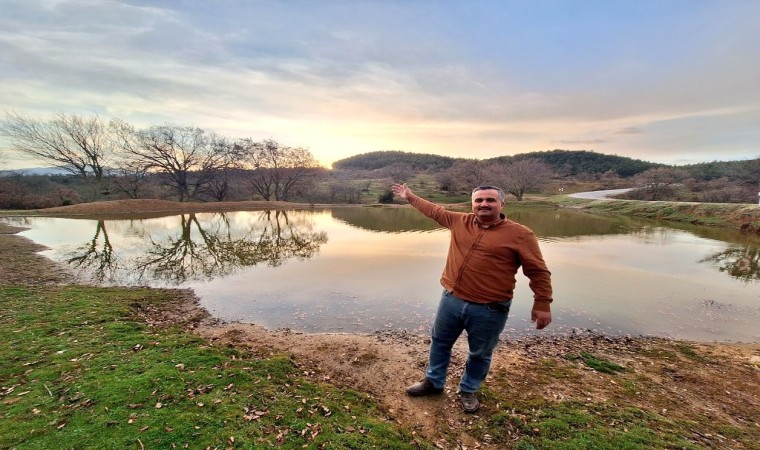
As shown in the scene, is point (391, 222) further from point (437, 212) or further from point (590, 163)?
point (590, 163)

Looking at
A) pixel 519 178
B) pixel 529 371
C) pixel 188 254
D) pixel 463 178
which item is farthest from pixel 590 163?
pixel 529 371

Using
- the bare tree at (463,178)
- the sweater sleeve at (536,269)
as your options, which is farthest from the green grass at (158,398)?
the bare tree at (463,178)

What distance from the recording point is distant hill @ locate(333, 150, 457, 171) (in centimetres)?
14038

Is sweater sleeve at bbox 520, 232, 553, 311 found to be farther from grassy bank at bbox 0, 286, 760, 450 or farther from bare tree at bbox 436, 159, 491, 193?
bare tree at bbox 436, 159, 491, 193

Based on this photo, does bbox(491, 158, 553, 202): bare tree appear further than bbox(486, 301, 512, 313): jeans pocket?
Yes

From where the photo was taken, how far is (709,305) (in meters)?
9.37

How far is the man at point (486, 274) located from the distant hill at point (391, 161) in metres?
128

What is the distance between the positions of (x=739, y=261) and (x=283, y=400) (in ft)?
68.0

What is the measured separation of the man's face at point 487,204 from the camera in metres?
3.61

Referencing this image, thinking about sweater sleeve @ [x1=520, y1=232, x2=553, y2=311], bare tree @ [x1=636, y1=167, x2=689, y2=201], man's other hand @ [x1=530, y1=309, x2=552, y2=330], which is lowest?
man's other hand @ [x1=530, y1=309, x2=552, y2=330]

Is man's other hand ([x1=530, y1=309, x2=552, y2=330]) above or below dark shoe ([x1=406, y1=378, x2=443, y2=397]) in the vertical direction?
above

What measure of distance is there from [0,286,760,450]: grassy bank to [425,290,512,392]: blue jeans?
0.57 m

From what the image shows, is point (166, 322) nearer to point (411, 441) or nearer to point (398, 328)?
point (398, 328)

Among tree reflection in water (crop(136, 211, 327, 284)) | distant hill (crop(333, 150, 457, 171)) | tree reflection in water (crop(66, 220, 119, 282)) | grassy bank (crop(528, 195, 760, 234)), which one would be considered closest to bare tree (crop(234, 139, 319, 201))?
tree reflection in water (crop(136, 211, 327, 284))
